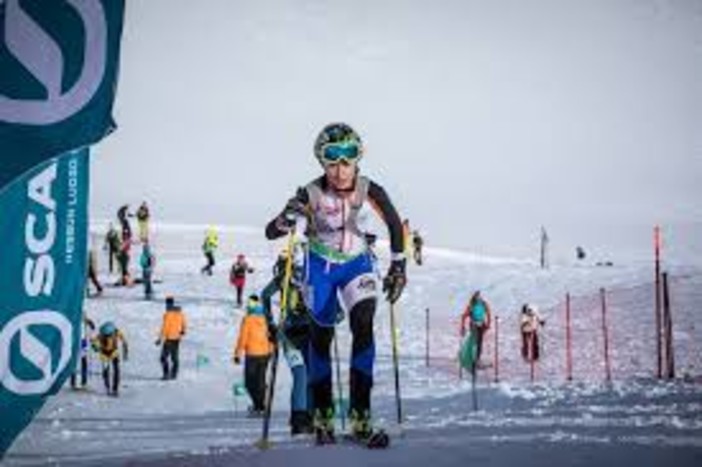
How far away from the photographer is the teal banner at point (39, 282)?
16.9 feet

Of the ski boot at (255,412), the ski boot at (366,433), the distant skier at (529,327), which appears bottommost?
the ski boot at (255,412)

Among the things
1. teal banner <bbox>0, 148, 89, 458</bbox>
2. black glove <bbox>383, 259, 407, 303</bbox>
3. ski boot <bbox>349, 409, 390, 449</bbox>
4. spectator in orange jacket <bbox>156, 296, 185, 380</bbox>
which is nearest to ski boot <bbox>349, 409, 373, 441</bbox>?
ski boot <bbox>349, 409, 390, 449</bbox>

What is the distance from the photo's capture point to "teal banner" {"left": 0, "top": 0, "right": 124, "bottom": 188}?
16.5 feet

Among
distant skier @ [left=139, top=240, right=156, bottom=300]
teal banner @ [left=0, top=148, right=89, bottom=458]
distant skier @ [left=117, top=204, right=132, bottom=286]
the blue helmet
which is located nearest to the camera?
teal banner @ [left=0, top=148, right=89, bottom=458]

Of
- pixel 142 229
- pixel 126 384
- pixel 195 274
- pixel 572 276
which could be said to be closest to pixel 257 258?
pixel 195 274

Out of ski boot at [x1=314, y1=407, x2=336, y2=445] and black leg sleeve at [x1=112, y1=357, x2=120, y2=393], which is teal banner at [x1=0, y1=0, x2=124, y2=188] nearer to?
ski boot at [x1=314, y1=407, x2=336, y2=445]

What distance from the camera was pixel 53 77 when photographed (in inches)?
Answer: 204

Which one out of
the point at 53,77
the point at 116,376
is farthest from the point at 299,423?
the point at 116,376

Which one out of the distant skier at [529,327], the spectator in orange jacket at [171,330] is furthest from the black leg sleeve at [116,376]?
the distant skier at [529,327]

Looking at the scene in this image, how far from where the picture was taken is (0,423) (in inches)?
199

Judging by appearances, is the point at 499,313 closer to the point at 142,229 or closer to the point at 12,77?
the point at 142,229

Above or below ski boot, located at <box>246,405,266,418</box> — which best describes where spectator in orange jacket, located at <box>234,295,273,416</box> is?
above

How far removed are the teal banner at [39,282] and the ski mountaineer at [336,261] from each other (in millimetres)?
1421

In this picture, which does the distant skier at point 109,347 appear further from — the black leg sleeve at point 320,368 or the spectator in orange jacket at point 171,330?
the black leg sleeve at point 320,368
